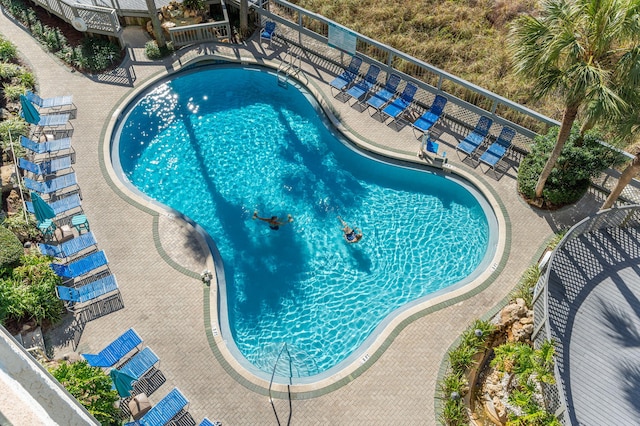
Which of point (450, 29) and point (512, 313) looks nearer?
point (512, 313)

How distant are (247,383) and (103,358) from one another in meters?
4.23

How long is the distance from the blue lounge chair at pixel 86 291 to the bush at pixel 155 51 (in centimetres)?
1240

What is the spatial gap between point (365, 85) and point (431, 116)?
136 inches

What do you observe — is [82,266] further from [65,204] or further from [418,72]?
[418,72]

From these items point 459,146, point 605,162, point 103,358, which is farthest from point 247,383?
point 605,162

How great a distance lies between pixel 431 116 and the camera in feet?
68.3

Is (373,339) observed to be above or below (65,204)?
below

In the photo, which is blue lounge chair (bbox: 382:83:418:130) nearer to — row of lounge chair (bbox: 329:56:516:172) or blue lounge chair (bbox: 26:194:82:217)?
row of lounge chair (bbox: 329:56:516:172)

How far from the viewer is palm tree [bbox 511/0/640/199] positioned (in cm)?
1334

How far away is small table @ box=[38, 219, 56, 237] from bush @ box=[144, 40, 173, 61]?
10.4m

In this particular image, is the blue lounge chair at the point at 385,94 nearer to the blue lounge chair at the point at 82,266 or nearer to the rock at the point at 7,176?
A: the blue lounge chair at the point at 82,266

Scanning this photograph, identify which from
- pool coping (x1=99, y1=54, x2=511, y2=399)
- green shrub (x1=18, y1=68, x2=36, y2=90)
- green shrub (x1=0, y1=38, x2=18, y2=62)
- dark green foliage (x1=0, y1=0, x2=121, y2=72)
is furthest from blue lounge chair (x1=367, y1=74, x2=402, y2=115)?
green shrub (x1=0, y1=38, x2=18, y2=62)

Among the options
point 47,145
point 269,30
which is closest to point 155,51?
point 269,30

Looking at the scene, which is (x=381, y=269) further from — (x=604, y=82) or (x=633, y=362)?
(x=604, y=82)
